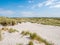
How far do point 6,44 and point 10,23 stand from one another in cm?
1647

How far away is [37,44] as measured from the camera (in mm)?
10977

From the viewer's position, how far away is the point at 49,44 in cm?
1141

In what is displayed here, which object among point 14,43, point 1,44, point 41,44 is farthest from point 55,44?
point 1,44

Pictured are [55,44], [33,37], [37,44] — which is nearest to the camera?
[37,44]

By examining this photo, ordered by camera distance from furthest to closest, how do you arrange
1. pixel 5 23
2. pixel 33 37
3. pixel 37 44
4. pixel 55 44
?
pixel 5 23, pixel 33 37, pixel 55 44, pixel 37 44

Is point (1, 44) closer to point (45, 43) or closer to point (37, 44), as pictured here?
point (37, 44)

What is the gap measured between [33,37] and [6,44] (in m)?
3.08

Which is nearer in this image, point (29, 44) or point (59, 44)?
point (29, 44)

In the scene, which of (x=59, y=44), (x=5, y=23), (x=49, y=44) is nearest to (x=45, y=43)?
(x=49, y=44)

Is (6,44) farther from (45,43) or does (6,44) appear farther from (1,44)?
(45,43)

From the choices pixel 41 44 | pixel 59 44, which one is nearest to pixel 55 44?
pixel 59 44

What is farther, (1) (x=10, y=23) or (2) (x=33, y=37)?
(1) (x=10, y=23)

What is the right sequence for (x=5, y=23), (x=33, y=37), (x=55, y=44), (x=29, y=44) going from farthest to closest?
(x=5, y=23), (x=33, y=37), (x=55, y=44), (x=29, y=44)

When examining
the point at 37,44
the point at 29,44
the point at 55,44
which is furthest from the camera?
the point at 55,44
